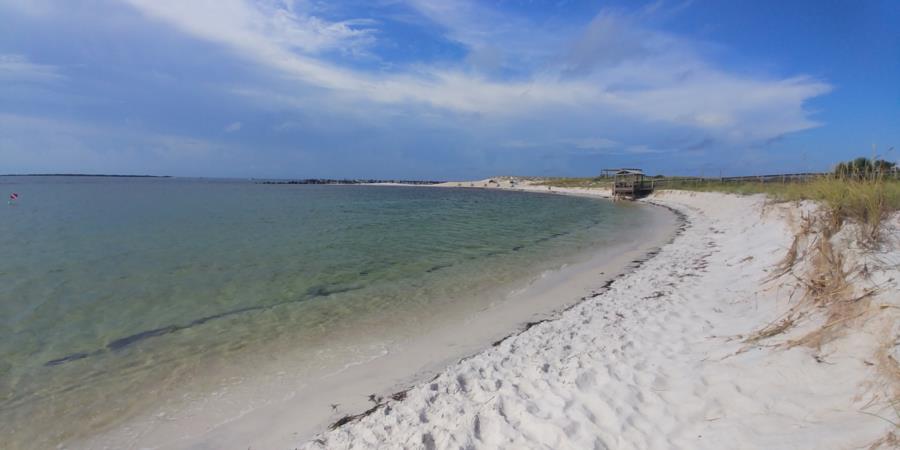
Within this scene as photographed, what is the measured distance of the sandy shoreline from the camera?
13.4 feet

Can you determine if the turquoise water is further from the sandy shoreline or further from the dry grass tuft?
the dry grass tuft

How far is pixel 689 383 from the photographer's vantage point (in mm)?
3809

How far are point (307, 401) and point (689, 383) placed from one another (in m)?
4.00

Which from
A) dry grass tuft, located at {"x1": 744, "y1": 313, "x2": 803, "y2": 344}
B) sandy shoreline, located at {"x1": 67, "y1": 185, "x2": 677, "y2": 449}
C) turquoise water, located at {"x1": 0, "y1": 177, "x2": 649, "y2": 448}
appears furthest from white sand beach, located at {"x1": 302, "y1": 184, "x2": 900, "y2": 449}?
turquoise water, located at {"x1": 0, "y1": 177, "x2": 649, "y2": 448}

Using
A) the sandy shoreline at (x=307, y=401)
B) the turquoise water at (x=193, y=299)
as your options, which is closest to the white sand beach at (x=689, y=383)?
the sandy shoreline at (x=307, y=401)

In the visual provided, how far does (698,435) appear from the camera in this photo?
10.1 feet

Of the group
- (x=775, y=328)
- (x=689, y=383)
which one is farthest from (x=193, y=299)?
(x=775, y=328)

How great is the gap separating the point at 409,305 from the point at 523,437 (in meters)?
4.95

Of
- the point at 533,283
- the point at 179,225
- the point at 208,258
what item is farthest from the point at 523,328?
the point at 179,225

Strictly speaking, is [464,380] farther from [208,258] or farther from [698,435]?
[208,258]

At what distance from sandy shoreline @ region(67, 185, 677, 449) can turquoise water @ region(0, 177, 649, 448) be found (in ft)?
1.82

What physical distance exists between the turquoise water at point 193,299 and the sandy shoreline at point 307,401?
554 millimetres

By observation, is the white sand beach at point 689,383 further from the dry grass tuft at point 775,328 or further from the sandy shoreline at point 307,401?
the sandy shoreline at point 307,401

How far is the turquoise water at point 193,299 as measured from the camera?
17.0 ft
